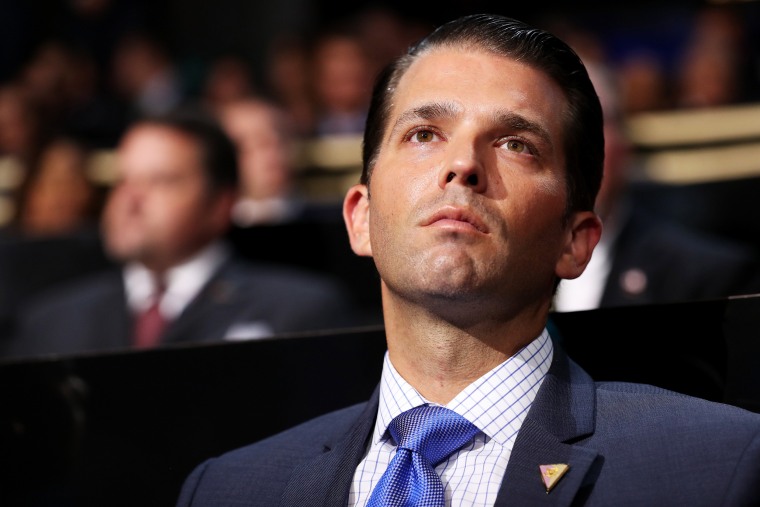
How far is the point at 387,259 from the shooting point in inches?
58.5

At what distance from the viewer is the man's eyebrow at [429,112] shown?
148cm

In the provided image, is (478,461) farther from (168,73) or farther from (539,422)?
(168,73)

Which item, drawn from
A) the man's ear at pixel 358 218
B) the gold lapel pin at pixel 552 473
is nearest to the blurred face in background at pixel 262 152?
the man's ear at pixel 358 218

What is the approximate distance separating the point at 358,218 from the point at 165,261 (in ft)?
7.69

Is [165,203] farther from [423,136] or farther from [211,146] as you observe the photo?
[423,136]

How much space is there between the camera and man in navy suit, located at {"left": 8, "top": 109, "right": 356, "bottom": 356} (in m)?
3.63

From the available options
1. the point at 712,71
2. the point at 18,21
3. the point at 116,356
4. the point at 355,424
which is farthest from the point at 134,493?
the point at 18,21

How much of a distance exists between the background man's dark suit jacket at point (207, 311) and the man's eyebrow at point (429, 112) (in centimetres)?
187

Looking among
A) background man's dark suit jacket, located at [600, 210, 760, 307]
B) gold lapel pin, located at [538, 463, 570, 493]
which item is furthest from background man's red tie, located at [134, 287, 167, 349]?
gold lapel pin, located at [538, 463, 570, 493]

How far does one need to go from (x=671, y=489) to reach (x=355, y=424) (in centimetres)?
Answer: 44

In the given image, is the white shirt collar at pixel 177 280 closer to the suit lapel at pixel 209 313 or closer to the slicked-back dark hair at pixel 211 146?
the suit lapel at pixel 209 313

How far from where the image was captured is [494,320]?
1.47 meters

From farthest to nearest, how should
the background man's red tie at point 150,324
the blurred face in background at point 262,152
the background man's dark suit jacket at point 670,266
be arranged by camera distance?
the blurred face in background at point 262,152 → the background man's red tie at point 150,324 → the background man's dark suit jacket at point 670,266

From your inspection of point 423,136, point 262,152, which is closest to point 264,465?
point 423,136
